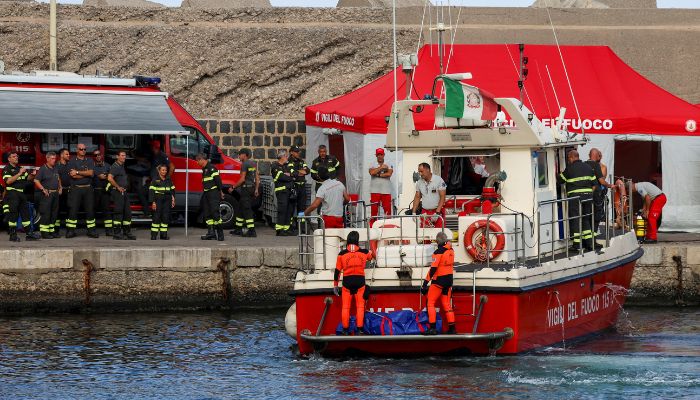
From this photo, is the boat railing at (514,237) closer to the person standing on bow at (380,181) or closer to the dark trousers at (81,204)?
the person standing on bow at (380,181)

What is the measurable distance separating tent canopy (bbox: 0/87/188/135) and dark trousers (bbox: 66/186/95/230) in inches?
37.4

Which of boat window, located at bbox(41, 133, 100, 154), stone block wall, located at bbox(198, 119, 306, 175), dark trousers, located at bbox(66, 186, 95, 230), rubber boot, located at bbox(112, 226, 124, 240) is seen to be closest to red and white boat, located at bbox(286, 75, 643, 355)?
rubber boot, located at bbox(112, 226, 124, 240)

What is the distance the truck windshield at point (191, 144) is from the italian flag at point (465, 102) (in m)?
8.39

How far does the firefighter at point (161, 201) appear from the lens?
72.0 feet

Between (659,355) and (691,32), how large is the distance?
538 inches

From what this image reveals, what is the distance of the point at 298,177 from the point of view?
914 inches

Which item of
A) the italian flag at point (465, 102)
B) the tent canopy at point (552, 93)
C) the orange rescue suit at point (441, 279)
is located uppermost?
the tent canopy at point (552, 93)

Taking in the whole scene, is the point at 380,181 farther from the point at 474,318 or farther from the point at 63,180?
the point at 474,318

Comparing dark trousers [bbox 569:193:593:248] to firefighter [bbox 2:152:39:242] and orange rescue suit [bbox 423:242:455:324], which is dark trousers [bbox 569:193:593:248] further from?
firefighter [bbox 2:152:39:242]

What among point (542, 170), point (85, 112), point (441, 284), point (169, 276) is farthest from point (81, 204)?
point (441, 284)

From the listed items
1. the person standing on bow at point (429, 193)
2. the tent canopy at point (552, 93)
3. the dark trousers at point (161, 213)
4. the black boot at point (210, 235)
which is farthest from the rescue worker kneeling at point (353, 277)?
the tent canopy at point (552, 93)

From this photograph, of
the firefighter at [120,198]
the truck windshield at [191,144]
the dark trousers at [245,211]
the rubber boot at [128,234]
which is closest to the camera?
the firefighter at [120,198]

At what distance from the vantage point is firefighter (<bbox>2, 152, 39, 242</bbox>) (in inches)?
846

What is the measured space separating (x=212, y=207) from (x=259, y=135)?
530 cm
